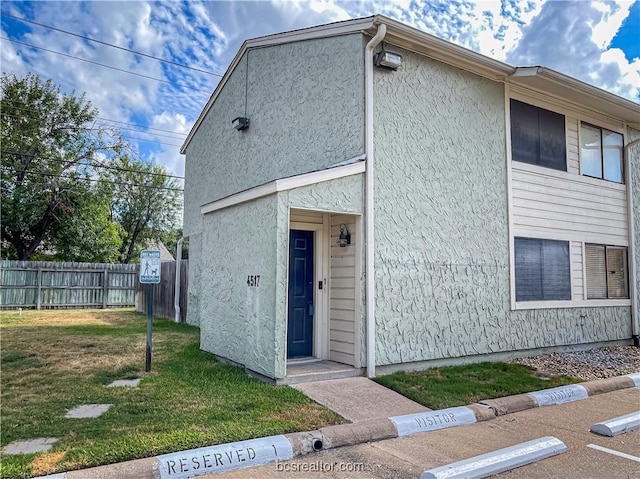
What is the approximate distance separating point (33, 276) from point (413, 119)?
16992 mm

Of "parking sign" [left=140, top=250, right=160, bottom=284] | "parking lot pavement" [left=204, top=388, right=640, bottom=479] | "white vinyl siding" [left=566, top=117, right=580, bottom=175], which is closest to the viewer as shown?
"parking lot pavement" [left=204, top=388, right=640, bottom=479]

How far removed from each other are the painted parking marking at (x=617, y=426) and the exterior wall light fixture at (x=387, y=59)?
5.47 m

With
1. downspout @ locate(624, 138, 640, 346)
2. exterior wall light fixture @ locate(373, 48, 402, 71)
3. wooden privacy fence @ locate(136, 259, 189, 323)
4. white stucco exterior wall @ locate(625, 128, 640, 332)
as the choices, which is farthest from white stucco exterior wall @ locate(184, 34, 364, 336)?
white stucco exterior wall @ locate(625, 128, 640, 332)

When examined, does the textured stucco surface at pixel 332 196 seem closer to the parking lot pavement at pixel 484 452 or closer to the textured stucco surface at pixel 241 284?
the textured stucco surface at pixel 241 284

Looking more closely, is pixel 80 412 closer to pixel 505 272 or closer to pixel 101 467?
pixel 101 467

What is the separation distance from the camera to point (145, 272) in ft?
22.1

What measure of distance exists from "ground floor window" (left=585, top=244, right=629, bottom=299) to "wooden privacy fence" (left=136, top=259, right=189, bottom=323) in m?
10.4

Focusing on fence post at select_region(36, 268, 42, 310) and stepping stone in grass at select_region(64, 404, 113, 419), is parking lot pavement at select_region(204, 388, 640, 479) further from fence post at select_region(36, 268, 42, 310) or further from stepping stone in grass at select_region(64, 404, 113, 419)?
fence post at select_region(36, 268, 42, 310)

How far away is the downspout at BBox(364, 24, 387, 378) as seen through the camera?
659 centimetres

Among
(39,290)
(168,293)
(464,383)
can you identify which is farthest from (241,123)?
(39,290)

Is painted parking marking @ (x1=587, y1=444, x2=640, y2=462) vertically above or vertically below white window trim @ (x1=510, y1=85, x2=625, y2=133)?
below

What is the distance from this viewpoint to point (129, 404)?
5047mm

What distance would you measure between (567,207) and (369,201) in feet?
17.8

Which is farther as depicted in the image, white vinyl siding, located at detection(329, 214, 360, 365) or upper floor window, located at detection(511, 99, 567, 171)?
upper floor window, located at detection(511, 99, 567, 171)
